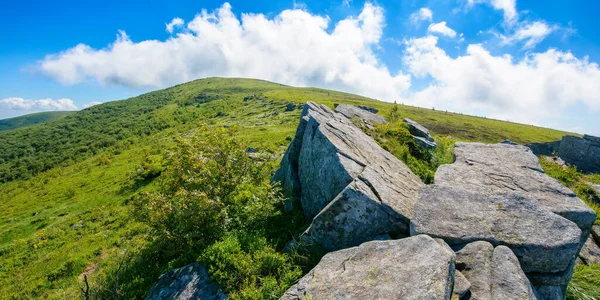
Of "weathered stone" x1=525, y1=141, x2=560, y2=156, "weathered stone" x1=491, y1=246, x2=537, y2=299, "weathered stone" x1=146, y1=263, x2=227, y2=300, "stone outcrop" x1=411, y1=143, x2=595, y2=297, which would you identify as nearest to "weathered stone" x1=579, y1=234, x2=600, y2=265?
"stone outcrop" x1=411, y1=143, x2=595, y2=297

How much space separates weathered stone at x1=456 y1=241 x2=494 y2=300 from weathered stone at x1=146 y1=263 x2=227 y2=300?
693cm

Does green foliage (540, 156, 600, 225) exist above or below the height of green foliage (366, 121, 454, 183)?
below

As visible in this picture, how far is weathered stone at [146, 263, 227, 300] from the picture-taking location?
28.9 ft

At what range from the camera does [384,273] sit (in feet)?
22.8

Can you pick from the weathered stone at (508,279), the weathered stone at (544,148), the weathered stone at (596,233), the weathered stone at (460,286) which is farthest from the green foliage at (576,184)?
the weathered stone at (544,148)

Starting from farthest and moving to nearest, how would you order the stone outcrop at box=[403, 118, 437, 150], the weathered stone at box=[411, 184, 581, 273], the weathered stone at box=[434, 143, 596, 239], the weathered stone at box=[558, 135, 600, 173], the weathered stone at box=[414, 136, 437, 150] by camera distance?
the weathered stone at box=[558, 135, 600, 173] < the stone outcrop at box=[403, 118, 437, 150] < the weathered stone at box=[414, 136, 437, 150] < the weathered stone at box=[434, 143, 596, 239] < the weathered stone at box=[411, 184, 581, 273]

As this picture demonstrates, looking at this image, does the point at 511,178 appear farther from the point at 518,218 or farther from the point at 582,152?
the point at 582,152

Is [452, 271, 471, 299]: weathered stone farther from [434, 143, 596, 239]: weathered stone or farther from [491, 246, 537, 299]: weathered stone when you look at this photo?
[434, 143, 596, 239]: weathered stone

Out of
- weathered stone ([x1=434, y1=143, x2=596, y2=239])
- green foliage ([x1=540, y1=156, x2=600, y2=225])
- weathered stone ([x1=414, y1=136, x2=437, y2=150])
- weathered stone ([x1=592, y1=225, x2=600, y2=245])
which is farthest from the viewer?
weathered stone ([x1=414, y1=136, x2=437, y2=150])

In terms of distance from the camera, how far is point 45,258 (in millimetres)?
22625

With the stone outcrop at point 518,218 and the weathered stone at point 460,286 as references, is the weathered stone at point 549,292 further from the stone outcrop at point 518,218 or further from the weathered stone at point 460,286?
the weathered stone at point 460,286

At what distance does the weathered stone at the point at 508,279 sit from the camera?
20.4ft

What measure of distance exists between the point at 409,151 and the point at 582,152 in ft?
105

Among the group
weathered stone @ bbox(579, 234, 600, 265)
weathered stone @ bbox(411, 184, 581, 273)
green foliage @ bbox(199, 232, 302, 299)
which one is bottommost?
green foliage @ bbox(199, 232, 302, 299)
